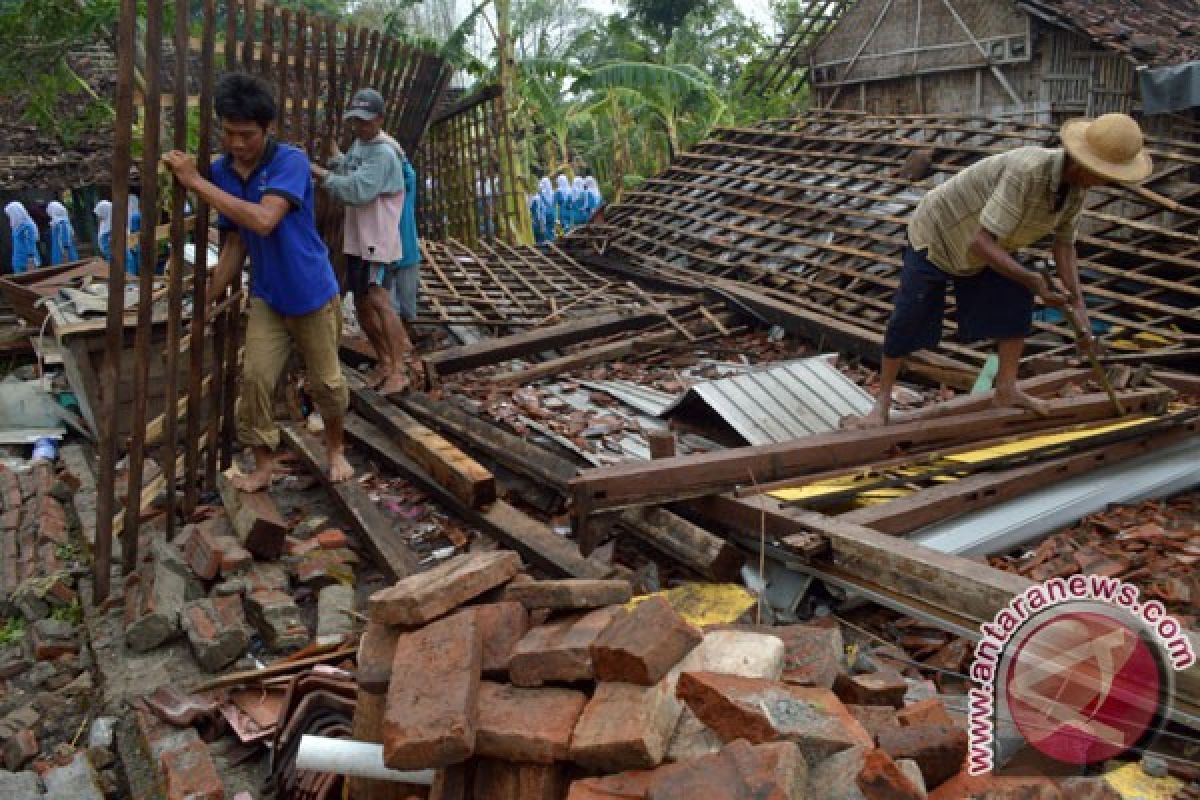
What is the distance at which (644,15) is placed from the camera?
24.3 metres

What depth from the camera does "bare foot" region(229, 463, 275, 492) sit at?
444 centimetres

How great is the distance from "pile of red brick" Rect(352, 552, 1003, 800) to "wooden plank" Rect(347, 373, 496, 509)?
158cm

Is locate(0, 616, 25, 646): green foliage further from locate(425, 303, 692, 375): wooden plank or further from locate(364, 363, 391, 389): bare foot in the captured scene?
locate(425, 303, 692, 375): wooden plank

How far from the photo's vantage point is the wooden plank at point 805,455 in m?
3.56

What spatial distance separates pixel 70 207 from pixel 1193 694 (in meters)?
16.5

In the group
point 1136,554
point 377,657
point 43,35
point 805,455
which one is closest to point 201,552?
point 377,657

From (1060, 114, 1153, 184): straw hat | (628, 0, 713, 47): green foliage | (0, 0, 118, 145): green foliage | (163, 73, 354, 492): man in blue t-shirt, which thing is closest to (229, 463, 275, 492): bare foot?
(163, 73, 354, 492): man in blue t-shirt

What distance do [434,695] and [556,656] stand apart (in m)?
0.30

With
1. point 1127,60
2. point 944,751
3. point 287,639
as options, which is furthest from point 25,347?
point 1127,60

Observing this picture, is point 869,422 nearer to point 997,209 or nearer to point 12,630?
point 997,209

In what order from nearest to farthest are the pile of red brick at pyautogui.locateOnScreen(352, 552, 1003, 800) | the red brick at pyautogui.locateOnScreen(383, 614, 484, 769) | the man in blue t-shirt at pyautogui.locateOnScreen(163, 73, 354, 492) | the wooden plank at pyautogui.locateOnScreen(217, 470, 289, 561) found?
the pile of red brick at pyautogui.locateOnScreen(352, 552, 1003, 800)
the red brick at pyautogui.locateOnScreen(383, 614, 484, 769)
the man in blue t-shirt at pyautogui.locateOnScreen(163, 73, 354, 492)
the wooden plank at pyautogui.locateOnScreen(217, 470, 289, 561)

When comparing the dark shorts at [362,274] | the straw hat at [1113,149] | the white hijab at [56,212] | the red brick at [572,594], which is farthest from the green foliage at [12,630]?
the white hijab at [56,212]

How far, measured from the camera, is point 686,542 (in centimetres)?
356

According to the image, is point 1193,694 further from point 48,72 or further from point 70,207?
point 70,207
